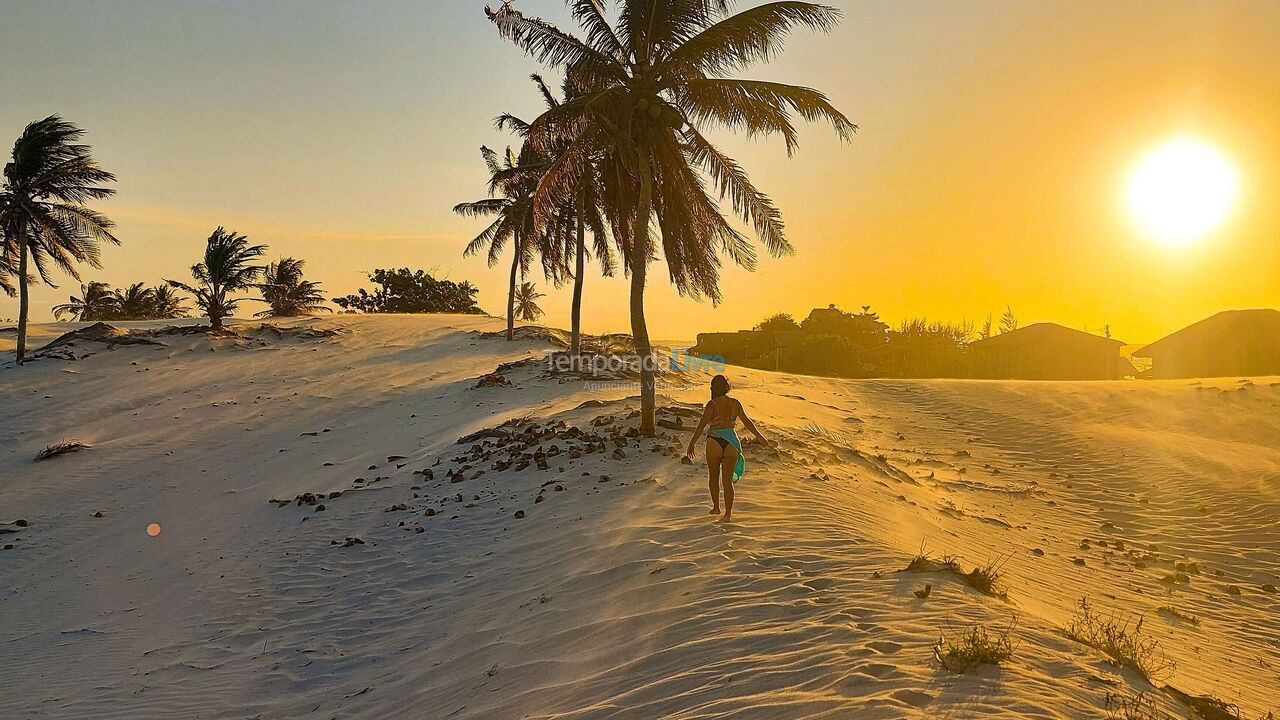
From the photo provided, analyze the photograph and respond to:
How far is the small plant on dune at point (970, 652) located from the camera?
3.90m

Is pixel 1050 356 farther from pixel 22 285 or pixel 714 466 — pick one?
pixel 22 285

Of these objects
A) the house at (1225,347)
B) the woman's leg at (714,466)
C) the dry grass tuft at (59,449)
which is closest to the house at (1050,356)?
the house at (1225,347)

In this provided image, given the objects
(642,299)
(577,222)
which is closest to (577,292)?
(577,222)

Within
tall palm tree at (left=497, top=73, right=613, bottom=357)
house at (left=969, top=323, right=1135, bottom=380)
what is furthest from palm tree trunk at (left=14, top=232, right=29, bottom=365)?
house at (left=969, top=323, right=1135, bottom=380)

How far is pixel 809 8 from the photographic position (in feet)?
32.9

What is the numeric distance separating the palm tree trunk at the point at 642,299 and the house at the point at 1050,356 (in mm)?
36404

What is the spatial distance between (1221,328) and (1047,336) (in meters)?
8.17

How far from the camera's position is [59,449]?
50.0ft

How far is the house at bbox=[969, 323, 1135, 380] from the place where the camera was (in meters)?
37.9

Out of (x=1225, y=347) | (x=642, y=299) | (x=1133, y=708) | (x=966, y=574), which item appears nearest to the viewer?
(x=1133, y=708)

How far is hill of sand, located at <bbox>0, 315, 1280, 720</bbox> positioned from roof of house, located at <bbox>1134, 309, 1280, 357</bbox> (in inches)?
800

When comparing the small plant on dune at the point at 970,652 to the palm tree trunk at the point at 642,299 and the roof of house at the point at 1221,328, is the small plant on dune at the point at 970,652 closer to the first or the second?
the palm tree trunk at the point at 642,299

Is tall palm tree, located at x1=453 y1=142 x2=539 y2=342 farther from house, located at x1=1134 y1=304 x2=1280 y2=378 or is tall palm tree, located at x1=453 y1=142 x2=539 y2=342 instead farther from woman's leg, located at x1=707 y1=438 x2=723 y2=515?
house, located at x1=1134 y1=304 x2=1280 y2=378

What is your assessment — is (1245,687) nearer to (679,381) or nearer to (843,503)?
(843,503)
